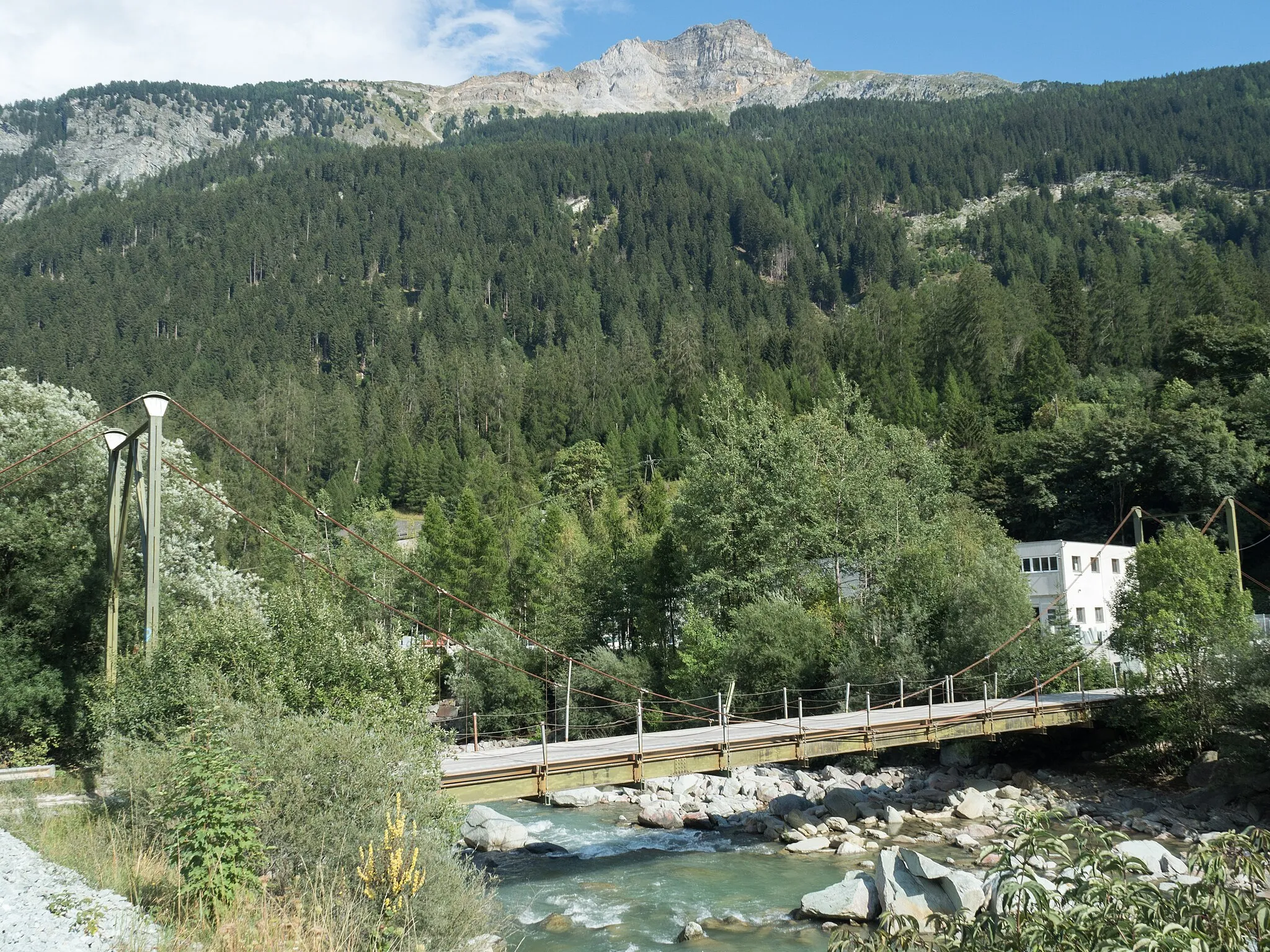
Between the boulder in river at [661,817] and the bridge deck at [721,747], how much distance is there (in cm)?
361

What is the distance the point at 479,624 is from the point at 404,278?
131 m

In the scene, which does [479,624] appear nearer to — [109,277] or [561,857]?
[561,857]

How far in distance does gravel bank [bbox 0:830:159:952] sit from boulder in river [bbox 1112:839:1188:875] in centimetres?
1673

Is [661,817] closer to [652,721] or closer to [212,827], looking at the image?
[652,721]

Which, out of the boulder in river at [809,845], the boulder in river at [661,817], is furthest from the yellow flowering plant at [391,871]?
the boulder in river at [661,817]

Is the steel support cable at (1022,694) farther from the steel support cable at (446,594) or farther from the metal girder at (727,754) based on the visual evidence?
the steel support cable at (446,594)

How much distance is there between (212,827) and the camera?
8781 mm

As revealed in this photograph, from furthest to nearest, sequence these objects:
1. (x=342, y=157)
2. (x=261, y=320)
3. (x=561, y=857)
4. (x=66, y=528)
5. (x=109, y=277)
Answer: (x=342, y=157)
(x=109, y=277)
(x=261, y=320)
(x=561, y=857)
(x=66, y=528)

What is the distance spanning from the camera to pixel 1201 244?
9069cm

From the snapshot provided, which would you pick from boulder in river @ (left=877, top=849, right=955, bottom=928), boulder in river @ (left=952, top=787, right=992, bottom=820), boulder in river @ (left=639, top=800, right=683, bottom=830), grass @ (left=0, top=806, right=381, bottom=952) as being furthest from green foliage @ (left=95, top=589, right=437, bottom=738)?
boulder in river @ (left=952, top=787, right=992, bottom=820)

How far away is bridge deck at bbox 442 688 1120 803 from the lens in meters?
16.1

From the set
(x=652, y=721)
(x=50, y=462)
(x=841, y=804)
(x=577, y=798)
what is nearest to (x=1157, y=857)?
(x=841, y=804)

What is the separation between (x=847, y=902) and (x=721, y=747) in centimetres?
384

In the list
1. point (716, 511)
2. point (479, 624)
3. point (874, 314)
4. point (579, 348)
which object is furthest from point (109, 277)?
point (716, 511)
